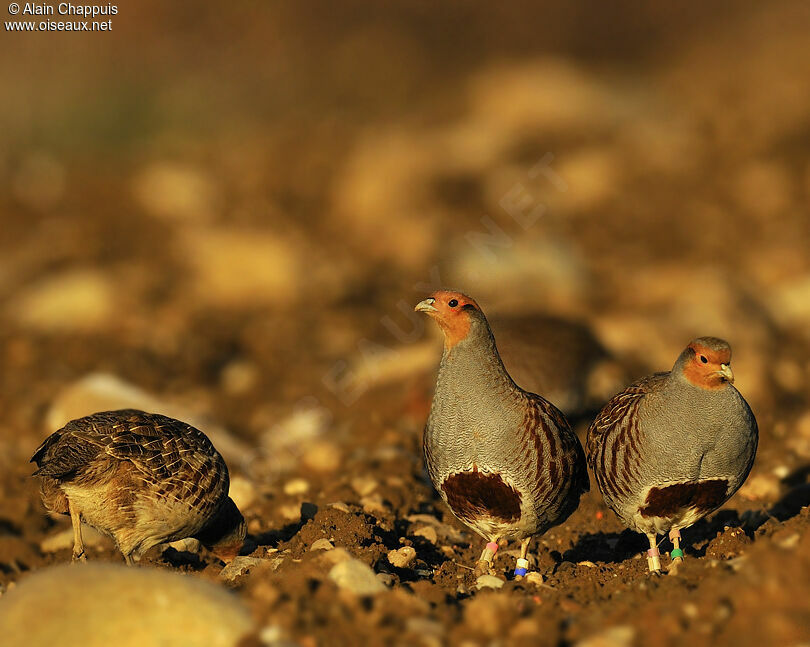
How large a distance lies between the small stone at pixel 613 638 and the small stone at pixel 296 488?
355cm

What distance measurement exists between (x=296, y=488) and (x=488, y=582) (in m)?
2.50

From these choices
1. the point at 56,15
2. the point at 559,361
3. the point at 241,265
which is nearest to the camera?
the point at 559,361

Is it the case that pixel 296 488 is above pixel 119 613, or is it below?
A: below

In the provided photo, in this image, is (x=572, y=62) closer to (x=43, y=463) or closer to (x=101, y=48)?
(x=101, y=48)

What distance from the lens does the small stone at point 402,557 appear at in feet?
17.4

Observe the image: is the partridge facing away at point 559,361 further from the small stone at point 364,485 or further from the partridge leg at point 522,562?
the partridge leg at point 522,562

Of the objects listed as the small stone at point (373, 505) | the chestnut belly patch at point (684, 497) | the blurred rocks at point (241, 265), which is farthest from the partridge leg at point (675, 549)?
the blurred rocks at point (241, 265)

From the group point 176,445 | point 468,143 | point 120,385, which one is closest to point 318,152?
point 468,143

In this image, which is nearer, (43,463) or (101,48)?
(43,463)

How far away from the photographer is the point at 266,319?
452 inches

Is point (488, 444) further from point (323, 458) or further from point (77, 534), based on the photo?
point (323, 458)

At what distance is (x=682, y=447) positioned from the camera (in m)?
5.04

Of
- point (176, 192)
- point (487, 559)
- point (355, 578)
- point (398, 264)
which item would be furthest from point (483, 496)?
point (176, 192)

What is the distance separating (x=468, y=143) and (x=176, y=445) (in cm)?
1031
